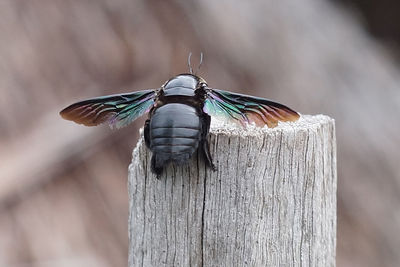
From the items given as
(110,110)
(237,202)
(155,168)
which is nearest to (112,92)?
(110,110)

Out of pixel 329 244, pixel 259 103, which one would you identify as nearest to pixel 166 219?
pixel 259 103

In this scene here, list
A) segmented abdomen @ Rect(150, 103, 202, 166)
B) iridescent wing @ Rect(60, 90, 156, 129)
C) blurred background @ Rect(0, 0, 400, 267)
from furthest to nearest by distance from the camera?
blurred background @ Rect(0, 0, 400, 267) → iridescent wing @ Rect(60, 90, 156, 129) → segmented abdomen @ Rect(150, 103, 202, 166)

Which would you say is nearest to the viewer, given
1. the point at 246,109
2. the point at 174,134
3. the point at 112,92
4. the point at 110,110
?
the point at 174,134

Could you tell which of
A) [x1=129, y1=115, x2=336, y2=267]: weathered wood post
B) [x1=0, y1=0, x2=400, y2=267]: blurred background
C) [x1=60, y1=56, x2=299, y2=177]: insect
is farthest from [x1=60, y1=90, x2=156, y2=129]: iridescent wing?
[x1=0, y1=0, x2=400, y2=267]: blurred background

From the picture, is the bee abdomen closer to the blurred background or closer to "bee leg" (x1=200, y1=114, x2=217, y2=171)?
"bee leg" (x1=200, y1=114, x2=217, y2=171)

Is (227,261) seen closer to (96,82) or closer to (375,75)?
(96,82)

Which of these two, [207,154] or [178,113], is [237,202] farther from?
[178,113]
